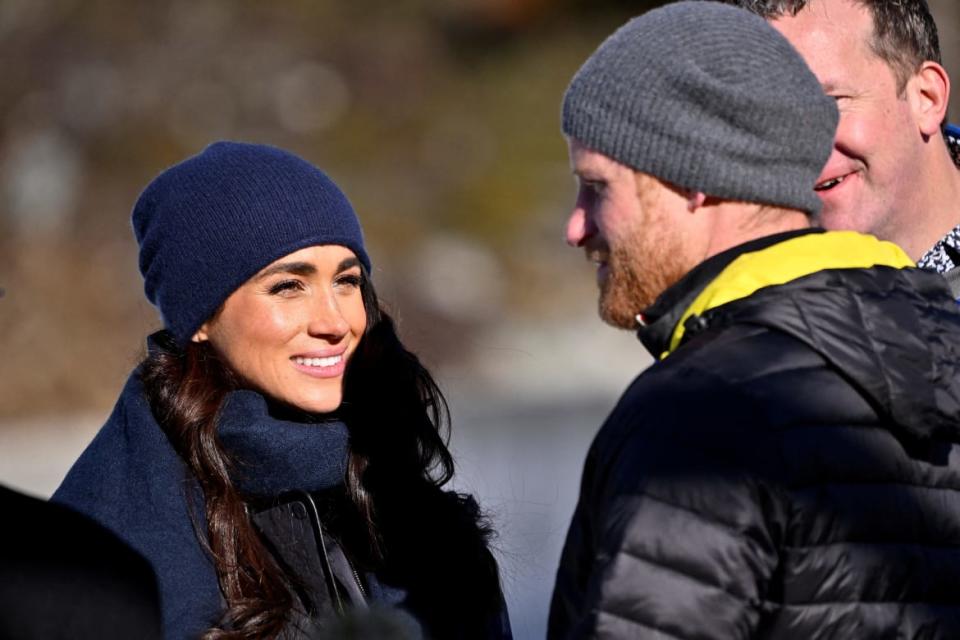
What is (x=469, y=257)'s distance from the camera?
520 inches

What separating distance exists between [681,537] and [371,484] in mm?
1636

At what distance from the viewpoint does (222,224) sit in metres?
3.06

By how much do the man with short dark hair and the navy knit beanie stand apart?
106 centimetres

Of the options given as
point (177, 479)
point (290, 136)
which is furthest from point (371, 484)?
point (290, 136)

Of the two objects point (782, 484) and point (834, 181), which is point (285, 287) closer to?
point (834, 181)

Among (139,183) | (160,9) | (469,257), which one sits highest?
(160,9)

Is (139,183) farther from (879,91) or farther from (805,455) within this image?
(805,455)

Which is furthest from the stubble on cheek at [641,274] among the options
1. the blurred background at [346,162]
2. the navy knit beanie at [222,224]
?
the blurred background at [346,162]

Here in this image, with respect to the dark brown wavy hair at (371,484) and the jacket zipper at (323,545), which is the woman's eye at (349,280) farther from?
the jacket zipper at (323,545)

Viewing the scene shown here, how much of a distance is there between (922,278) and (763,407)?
358 mm

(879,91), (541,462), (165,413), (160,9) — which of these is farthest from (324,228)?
(160,9)

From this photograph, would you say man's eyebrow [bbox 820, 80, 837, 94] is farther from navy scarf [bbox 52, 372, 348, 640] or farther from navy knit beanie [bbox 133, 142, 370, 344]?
navy scarf [bbox 52, 372, 348, 640]

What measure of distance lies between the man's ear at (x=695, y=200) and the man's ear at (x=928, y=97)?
1.32m

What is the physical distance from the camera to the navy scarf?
112 inches
